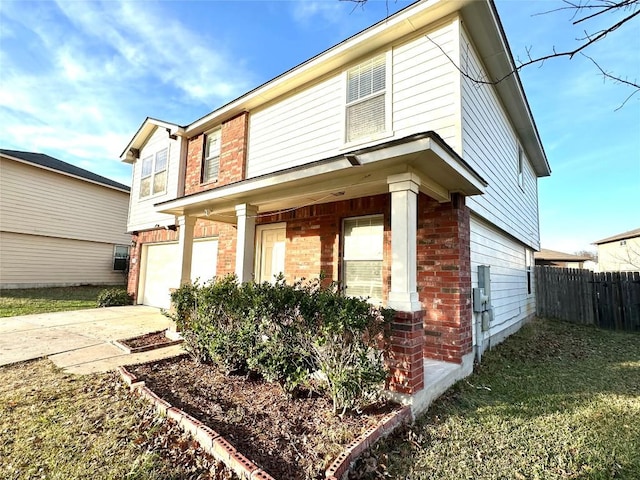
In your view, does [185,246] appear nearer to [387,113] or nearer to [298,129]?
[298,129]

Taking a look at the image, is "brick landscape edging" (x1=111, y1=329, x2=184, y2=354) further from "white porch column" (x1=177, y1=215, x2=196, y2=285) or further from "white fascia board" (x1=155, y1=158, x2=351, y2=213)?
"white fascia board" (x1=155, y1=158, x2=351, y2=213)

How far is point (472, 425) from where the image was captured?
10.6 ft

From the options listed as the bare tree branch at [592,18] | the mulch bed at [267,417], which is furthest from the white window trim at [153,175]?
the bare tree branch at [592,18]

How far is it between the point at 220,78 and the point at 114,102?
3.85 meters

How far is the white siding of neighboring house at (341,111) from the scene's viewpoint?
4777mm

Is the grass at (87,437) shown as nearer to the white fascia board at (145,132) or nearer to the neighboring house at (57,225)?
the white fascia board at (145,132)

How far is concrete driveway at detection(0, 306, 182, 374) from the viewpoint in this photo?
4781mm

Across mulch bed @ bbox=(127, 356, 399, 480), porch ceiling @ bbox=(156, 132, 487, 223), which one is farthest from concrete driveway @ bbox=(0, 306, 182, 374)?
porch ceiling @ bbox=(156, 132, 487, 223)

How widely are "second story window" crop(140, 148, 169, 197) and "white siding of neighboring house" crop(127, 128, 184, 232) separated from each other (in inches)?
7.3

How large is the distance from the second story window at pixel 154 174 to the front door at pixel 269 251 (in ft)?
15.3

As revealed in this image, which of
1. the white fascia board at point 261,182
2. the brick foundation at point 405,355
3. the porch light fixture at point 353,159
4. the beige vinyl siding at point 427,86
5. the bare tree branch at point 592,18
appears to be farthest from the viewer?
the beige vinyl siding at point 427,86

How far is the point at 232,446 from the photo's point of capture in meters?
2.45

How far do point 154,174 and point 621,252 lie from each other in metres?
33.1

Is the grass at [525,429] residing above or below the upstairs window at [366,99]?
below
